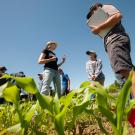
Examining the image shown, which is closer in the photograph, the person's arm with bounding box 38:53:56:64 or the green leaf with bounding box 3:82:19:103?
the green leaf with bounding box 3:82:19:103

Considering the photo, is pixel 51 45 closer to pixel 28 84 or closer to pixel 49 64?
pixel 49 64

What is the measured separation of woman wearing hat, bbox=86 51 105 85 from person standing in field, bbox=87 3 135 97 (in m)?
3.13

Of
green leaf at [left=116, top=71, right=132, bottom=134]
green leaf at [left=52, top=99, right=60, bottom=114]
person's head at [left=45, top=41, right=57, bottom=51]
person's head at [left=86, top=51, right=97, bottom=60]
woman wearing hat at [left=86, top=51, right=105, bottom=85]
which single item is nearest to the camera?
green leaf at [left=116, top=71, right=132, bottom=134]

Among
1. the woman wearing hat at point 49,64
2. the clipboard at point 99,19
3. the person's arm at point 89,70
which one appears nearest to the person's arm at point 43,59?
the woman wearing hat at point 49,64

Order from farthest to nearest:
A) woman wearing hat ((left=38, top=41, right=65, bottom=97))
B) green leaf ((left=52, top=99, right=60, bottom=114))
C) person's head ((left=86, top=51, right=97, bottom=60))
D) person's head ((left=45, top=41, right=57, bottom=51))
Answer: person's head ((left=86, top=51, right=97, bottom=60)) → person's head ((left=45, top=41, right=57, bottom=51)) → woman wearing hat ((left=38, top=41, right=65, bottom=97)) → green leaf ((left=52, top=99, right=60, bottom=114))

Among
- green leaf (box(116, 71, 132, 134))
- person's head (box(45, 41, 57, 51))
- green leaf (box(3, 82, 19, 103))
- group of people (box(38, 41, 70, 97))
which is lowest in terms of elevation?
green leaf (box(116, 71, 132, 134))

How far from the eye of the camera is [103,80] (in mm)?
6508

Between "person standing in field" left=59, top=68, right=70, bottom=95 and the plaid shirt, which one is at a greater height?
"person standing in field" left=59, top=68, right=70, bottom=95

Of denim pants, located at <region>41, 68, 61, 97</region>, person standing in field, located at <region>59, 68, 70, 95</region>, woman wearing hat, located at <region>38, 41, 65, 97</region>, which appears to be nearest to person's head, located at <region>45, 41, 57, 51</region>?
woman wearing hat, located at <region>38, 41, 65, 97</region>

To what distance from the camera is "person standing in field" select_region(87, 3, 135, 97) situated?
290 cm

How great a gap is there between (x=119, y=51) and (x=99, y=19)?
0.43 metres

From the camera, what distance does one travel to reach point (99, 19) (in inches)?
125

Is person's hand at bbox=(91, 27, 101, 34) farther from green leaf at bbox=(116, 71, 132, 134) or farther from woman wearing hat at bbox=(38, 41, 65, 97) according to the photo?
woman wearing hat at bbox=(38, 41, 65, 97)

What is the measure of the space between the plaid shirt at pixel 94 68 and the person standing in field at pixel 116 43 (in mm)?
3137
